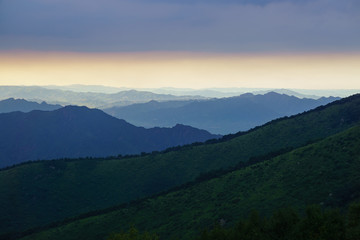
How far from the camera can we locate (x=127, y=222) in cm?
11769

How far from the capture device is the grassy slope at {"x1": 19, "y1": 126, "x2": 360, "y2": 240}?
310 ft

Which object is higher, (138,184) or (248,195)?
(248,195)

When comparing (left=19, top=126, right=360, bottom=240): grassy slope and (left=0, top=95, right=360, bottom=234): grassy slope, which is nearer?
(left=19, top=126, right=360, bottom=240): grassy slope

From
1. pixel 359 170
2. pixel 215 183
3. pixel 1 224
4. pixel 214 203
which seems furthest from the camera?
pixel 1 224

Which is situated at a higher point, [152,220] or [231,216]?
[231,216]

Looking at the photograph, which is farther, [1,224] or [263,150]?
[263,150]

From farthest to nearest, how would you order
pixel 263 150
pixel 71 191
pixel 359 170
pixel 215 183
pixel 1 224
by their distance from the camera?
pixel 71 191 → pixel 263 150 → pixel 1 224 → pixel 215 183 → pixel 359 170

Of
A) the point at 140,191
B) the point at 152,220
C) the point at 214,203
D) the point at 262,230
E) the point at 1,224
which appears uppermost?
the point at 262,230

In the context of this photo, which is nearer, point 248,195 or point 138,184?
point 248,195

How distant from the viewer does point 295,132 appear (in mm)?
190500

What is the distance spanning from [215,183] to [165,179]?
226 feet

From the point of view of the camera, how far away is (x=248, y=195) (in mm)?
108500

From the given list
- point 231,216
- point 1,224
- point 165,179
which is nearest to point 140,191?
point 165,179

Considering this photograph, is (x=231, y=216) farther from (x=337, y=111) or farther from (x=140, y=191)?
(x=337, y=111)
